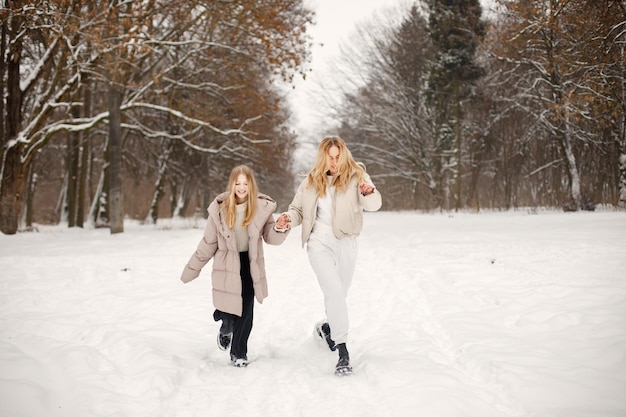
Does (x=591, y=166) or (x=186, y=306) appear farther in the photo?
(x=591, y=166)

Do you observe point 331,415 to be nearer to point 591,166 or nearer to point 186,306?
point 186,306

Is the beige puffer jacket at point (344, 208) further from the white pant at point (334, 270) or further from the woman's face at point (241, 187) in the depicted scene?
the woman's face at point (241, 187)

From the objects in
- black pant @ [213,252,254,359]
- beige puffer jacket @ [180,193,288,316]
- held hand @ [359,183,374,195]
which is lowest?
black pant @ [213,252,254,359]

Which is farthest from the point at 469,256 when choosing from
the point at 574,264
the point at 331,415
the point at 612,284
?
the point at 331,415

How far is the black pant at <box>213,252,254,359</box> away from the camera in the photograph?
4152 mm

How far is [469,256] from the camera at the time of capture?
805cm

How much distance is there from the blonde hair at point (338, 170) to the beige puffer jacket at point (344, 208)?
0.06 m

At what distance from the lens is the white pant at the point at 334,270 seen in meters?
3.98

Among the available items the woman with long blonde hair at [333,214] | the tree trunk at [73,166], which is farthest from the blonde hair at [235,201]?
the tree trunk at [73,166]

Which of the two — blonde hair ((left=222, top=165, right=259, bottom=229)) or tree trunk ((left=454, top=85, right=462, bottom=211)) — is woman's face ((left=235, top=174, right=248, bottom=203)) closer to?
blonde hair ((left=222, top=165, right=259, bottom=229))

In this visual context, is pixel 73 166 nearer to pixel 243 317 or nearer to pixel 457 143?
pixel 243 317

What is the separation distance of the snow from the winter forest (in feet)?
19.3

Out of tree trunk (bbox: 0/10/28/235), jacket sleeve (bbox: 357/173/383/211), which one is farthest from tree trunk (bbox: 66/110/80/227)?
jacket sleeve (bbox: 357/173/383/211)

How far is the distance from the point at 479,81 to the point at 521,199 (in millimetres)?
8650
